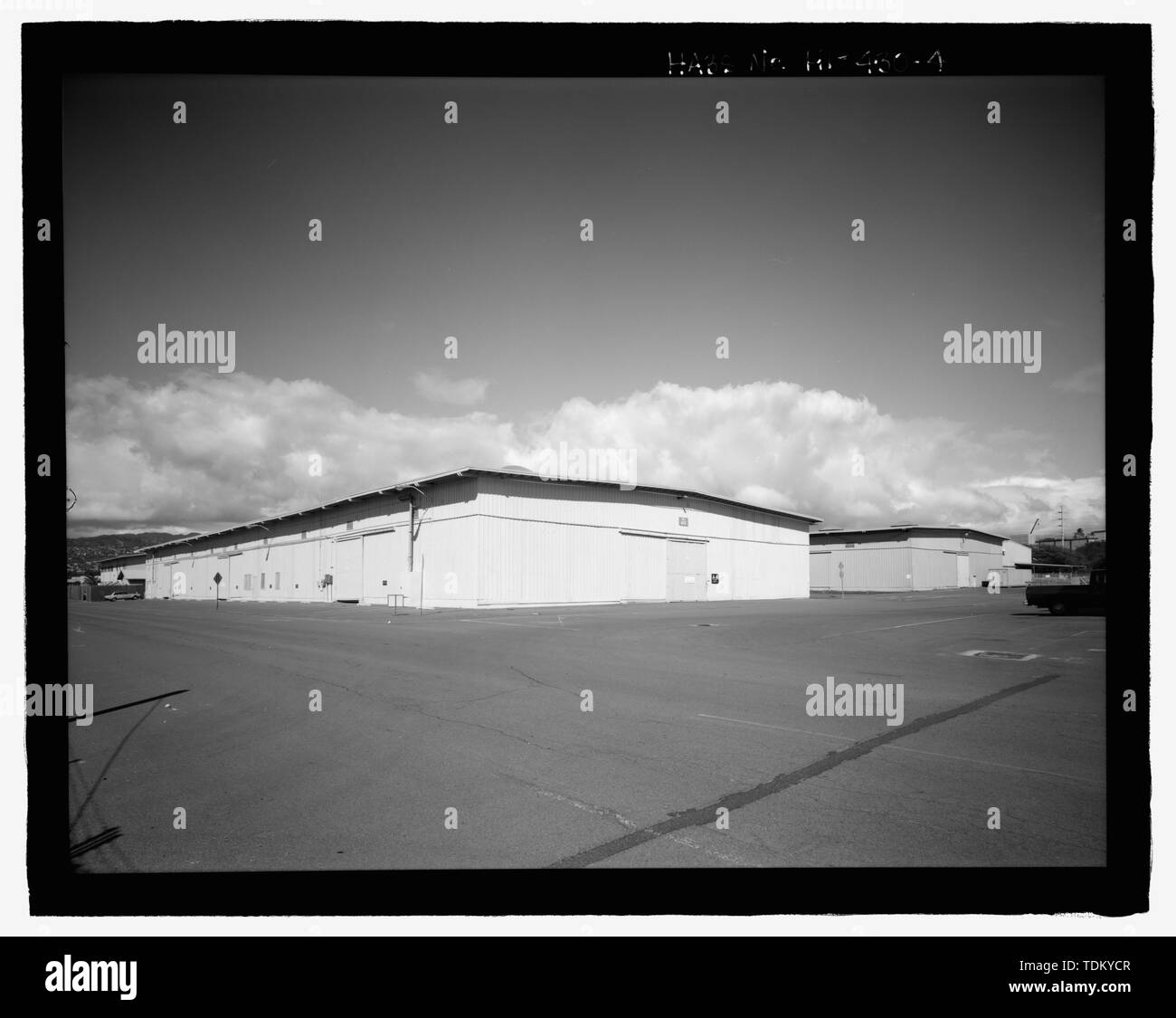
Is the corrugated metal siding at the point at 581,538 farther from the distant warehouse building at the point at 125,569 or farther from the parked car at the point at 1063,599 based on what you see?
the distant warehouse building at the point at 125,569

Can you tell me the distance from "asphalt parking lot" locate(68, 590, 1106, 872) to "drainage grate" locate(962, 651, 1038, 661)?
21 centimetres

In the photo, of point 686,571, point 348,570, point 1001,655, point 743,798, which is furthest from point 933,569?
point 743,798

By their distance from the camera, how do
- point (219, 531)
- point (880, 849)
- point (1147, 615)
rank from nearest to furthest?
point (1147, 615) < point (880, 849) < point (219, 531)

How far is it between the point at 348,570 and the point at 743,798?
4445cm

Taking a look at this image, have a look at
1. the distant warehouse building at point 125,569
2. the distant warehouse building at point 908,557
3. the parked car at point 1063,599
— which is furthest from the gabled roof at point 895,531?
the distant warehouse building at point 125,569

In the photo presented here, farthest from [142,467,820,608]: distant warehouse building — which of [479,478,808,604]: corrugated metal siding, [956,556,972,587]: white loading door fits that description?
[956,556,972,587]: white loading door

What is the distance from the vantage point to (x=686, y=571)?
46.7m

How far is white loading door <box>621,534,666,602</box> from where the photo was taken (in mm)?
42250

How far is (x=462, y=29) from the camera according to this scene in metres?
2.34

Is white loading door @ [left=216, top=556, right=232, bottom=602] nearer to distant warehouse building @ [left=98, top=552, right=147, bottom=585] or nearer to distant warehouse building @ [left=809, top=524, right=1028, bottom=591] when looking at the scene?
distant warehouse building @ [left=98, top=552, right=147, bottom=585]
